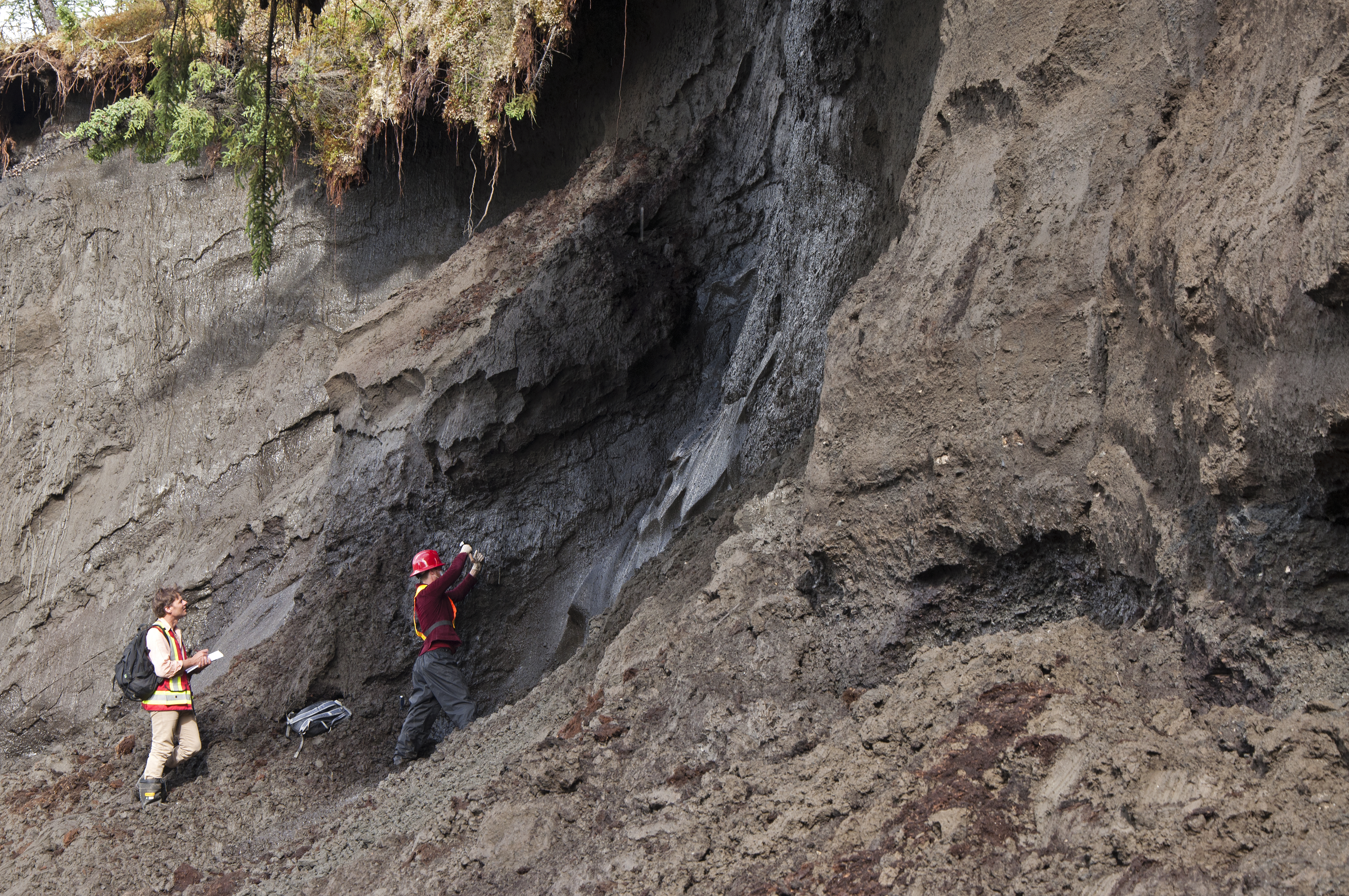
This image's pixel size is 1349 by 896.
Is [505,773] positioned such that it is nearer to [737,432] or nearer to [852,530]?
[852,530]

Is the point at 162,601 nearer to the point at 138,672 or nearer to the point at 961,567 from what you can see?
the point at 138,672

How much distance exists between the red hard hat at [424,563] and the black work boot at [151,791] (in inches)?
86.5

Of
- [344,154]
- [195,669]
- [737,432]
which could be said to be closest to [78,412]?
[344,154]

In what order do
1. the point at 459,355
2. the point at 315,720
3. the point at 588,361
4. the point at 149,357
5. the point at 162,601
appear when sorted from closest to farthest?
the point at 162,601 < the point at 315,720 < the point at 588,361 < the point at 459,355 < the point at 149,357

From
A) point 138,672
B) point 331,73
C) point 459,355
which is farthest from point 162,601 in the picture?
point 331,73

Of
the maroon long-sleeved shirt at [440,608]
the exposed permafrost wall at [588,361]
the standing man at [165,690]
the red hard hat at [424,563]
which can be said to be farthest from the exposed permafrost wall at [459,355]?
the red hard hat at [424,563]

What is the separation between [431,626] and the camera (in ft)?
22.8

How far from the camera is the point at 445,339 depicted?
29.8 ft

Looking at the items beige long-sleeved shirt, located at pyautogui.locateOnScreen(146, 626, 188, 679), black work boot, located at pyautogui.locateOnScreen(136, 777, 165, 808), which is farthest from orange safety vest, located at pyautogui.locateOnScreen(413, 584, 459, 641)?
black work boot, located at pyautogui.locateOnScreen(136, 777, 165, 808)

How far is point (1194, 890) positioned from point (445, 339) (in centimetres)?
813

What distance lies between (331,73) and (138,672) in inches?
259

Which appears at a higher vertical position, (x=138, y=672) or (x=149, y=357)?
(x=149, y=357)

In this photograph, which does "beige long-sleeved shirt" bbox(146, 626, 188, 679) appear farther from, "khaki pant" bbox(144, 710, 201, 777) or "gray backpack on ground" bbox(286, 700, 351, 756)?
"gray backpack on ground" bbox(286, 700, 351, 756)

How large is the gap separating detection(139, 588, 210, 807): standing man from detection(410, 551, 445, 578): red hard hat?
60.3 inches
